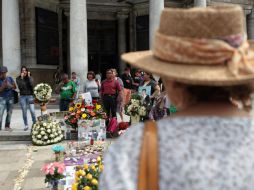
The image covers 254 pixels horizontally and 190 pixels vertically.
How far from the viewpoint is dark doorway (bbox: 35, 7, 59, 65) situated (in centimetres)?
2133

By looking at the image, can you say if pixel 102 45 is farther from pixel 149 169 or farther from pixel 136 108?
pixel 149 169

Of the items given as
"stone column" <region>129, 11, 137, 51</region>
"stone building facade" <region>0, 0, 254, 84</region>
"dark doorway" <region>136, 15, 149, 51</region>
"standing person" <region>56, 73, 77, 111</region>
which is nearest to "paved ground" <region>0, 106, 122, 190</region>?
"standing person" <region>56, 73, 77, 111</region>

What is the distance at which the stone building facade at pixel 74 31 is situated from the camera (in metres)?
17.2

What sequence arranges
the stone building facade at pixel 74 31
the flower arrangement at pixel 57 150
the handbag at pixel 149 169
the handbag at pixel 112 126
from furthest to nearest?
the stone building facade at pixel 74 31 < the handbag at pixel 112 126 < the flower arrangement at pixel 57 150 < the handbag at pixel 149 169

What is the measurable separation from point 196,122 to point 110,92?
9.32 metres

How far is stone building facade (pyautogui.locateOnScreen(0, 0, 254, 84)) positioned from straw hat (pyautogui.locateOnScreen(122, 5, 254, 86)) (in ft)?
51.3

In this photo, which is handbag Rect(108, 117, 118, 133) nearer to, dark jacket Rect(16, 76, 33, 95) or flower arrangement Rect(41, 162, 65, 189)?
dark jacket Rect(16, 76, 33, 95)

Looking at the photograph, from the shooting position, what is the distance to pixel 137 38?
82.6 feet

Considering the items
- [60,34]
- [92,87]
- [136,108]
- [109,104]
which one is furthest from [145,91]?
[60,34]

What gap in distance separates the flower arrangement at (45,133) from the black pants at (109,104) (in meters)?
Result: 1.56

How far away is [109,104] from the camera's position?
35.6ft

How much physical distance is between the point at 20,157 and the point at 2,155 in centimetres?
49

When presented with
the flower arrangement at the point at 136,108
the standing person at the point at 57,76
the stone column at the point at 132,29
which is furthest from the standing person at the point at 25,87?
the stone column at the point at 132,29

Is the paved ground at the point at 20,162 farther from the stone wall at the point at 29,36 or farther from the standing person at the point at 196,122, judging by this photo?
the stone wall at the point at 29,36
